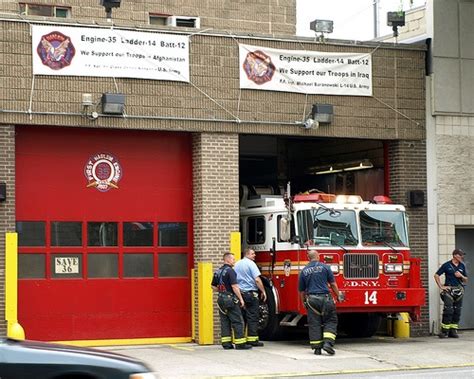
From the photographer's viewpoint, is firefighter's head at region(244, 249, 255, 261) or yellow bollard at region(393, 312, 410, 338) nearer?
firefighter's head at region(244, 249, 255, 261)

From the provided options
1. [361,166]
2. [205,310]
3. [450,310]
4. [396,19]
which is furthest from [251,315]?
[396,19]

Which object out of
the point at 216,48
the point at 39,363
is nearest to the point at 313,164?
the point at 216,48

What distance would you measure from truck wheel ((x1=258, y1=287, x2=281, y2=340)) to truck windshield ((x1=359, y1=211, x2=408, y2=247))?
2052 millimetres

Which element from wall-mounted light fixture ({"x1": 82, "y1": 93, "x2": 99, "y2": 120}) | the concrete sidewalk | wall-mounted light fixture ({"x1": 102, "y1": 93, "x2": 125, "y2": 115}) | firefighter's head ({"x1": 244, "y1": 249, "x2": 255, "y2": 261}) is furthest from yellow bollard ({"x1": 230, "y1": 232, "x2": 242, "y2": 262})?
wall-mounted light fixture ({"x1": 82, "y1": 93, "x2": 99, "y2": 120})

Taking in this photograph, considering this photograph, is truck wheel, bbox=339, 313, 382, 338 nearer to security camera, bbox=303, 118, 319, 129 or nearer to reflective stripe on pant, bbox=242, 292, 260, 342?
reflective stripe on pant, bbox=242, 292, 260, 342

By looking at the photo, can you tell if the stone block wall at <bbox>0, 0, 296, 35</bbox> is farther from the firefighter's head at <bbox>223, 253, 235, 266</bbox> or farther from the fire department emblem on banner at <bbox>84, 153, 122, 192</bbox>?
the firefighter's head at <bbox>223, 253, 235, 266</bbox>

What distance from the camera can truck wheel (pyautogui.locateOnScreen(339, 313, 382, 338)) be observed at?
21125 mm

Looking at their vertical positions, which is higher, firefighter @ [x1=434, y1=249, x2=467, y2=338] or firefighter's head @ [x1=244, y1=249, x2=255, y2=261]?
firefighter's head @ [x1=244, y1=249, x2=255, y2=261]

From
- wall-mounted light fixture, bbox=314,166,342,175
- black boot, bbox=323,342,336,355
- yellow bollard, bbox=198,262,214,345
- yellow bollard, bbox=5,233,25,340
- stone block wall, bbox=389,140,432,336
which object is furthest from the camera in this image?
wall-mounted light fixture, bbox=314,166,342,175

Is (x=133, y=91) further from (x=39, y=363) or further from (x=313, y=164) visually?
(x=39, y=363)

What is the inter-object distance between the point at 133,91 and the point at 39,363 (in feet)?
35.4

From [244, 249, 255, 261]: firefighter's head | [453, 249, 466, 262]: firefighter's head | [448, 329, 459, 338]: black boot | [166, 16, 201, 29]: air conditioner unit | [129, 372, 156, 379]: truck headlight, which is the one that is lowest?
[448, 329, 459, 338]: black boot

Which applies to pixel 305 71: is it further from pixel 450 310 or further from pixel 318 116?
pixel 450 310

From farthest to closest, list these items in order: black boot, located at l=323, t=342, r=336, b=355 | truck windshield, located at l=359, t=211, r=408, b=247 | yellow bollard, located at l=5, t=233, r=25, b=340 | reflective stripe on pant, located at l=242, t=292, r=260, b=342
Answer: truck windshield, located at l=359, t=211, r=408, b=247
reflective stripe on pant, located at l=242, t=292, r=260, b=342
yellow bollard, located at l=5, t=233, r=25, b=340
black boot, located at l=323, t=342, r=336, b=355
